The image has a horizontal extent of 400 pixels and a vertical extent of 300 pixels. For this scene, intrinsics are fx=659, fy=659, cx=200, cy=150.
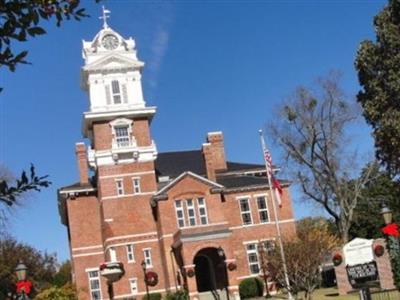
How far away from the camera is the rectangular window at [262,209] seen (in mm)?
49875

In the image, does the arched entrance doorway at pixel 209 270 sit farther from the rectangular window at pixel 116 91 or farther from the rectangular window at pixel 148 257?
the rectangular window at pixel 116 91

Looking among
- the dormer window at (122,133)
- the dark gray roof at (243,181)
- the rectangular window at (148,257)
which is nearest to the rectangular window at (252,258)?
the dark gray roof at (243,181)

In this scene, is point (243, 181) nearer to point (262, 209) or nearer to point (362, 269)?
point (262, 209)

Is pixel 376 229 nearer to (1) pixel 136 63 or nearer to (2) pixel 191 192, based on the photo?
(2) pixel 191 192

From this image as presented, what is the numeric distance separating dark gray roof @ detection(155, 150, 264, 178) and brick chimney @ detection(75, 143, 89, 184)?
569 cm

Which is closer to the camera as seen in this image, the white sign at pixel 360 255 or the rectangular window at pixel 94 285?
→ the white sign at pixel 360 255

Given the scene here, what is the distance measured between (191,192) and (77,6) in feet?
143

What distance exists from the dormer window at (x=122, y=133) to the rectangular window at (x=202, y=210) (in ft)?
21.8

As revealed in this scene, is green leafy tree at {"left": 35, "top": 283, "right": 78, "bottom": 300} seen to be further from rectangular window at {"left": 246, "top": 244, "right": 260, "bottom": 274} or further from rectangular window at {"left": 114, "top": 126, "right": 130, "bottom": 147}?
rectangular window at {"left": 246, "top": 244, "right": 260, "bottom": 274}

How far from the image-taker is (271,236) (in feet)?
161

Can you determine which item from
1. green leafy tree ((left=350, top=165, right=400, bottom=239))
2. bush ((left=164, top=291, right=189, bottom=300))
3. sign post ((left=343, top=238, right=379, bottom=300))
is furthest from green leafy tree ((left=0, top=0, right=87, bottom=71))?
green leafy tree ((left=350, top=165, right=400, bottom=239))

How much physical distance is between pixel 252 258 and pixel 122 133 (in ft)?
44.5

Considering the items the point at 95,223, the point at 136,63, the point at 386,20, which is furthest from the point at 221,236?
the point at 386,20

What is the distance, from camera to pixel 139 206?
48.3m
